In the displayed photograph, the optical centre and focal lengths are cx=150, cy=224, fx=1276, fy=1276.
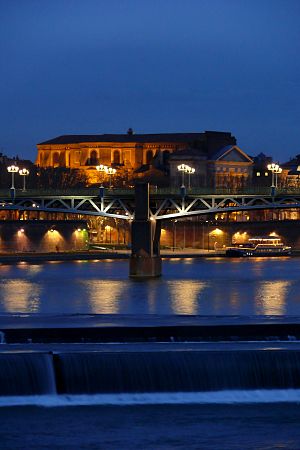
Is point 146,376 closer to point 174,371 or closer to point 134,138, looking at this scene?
point 174,371

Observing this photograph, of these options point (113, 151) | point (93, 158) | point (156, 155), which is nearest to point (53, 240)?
point (156, 155)

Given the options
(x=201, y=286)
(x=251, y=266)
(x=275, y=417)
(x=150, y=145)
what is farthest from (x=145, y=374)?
(x=150, y=145)

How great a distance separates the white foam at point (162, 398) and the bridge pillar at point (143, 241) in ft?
150

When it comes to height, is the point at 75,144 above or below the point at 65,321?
above

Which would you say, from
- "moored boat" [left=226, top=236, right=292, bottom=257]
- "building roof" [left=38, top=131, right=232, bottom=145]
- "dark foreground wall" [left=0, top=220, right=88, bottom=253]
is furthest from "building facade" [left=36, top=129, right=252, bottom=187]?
"dark foreground wall" [left=0, top=220, right=88, bottom=253]

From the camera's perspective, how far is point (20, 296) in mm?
63688

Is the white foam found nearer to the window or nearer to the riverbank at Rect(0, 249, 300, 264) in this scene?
the riverbank at Rect(0, 249, 300, 264)

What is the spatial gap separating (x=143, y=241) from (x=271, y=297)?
19452 millimetres

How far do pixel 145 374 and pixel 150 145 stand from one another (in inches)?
6165

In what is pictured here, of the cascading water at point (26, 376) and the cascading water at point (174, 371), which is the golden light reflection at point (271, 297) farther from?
the cascading water at point (26, 376)

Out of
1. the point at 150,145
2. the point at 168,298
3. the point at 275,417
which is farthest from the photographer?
the point at 150,145

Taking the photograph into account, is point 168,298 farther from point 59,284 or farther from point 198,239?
point 198,239

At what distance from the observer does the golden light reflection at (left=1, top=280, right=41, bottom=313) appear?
56.7 metres

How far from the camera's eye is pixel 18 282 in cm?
7488
